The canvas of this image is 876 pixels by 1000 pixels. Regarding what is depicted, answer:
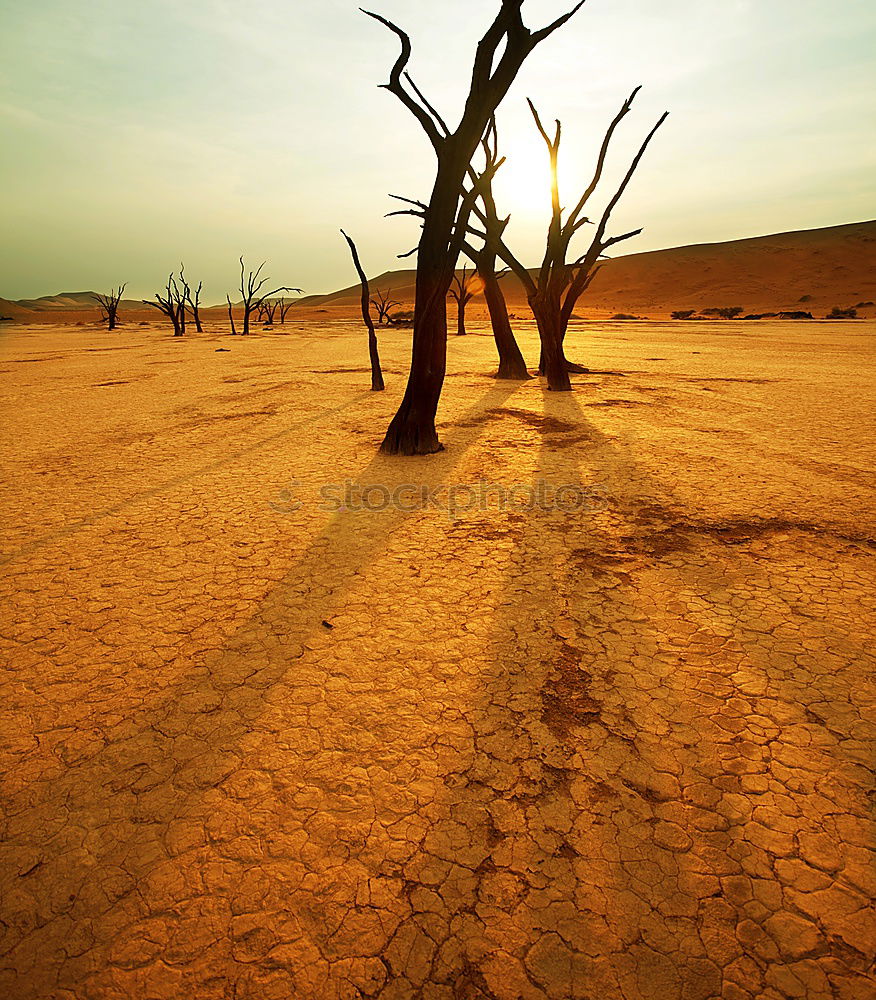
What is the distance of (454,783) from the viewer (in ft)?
5.20

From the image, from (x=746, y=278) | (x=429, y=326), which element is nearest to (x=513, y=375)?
(x=429, y=326)

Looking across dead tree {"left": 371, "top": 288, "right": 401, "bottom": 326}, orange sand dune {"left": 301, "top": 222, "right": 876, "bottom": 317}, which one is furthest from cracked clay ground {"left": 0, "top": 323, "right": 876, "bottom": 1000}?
orange sand dune {"left": 301, "top": 222, "right": 876, "bottom": 317}

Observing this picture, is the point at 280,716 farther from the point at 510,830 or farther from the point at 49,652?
the point at 49,652

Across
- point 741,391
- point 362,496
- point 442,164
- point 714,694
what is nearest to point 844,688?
point 714,694

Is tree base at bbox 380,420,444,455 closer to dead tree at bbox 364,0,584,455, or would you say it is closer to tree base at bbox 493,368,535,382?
dead tree at bbox 364,0,584,455

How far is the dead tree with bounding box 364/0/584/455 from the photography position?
4.18 metres

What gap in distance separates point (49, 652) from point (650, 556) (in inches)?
112

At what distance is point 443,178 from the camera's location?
4285mm

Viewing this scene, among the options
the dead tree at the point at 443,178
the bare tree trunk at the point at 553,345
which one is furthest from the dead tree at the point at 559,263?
the dead tree at the point at 443,178

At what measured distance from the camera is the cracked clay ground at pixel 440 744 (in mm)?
1189

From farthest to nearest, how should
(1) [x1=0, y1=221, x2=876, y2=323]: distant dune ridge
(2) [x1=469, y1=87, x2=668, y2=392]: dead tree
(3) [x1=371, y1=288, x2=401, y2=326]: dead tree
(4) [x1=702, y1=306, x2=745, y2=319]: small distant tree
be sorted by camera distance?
(1) [x1=0, y1=221, x2=876, y2=323]: distant dune ridge → (4) [x1=702, y1=306, x2=745, y2=319]: small distant tree → (3) [x1=371, y1=288, x2=401, y2=326]: dead tree → (2) [x1=469, y1=87, x2=668, y2=392]: dead tree

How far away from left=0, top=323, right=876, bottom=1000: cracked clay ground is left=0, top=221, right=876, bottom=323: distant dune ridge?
32632 mm

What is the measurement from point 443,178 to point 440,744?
13.9 feet

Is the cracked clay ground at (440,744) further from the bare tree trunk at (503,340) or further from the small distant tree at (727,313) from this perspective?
the small distant tree at (727,313)
